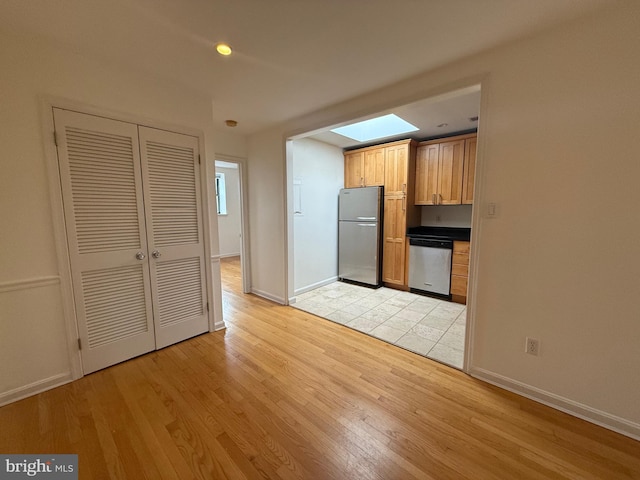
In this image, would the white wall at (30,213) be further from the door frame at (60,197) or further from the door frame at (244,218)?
the door frame at (244,218)

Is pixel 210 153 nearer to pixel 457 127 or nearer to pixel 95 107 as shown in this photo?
pixel 95 107

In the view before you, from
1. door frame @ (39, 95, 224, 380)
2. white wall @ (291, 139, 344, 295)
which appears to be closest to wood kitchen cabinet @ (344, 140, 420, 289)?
white wall @ (291, 139, 344, 295)

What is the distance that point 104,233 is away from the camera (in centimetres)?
204

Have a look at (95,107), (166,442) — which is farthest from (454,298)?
(95,107)

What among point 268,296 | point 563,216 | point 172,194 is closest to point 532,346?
point 563,216

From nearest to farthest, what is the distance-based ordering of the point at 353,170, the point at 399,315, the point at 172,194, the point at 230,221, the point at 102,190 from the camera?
the point at 102,190
the point at 172,194
the point at 399,315
the point at 353,170
the point at 230,221

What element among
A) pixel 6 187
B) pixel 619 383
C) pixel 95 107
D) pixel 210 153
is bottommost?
pixel 619 383

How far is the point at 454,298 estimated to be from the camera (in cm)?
368

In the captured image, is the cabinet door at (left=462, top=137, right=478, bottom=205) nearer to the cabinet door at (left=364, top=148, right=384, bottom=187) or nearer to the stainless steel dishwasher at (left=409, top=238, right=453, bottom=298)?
the stainless steel dishwasher at (left=409, top=238, right=453, bottom=298)

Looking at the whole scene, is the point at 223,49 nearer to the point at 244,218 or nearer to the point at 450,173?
the point at 244,218

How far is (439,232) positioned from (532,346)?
2.59m

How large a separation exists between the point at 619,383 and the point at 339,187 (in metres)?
3.90

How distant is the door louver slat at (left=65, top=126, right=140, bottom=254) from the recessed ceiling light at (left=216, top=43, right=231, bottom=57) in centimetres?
108

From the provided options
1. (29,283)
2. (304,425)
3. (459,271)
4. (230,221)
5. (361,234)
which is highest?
(230,221)
